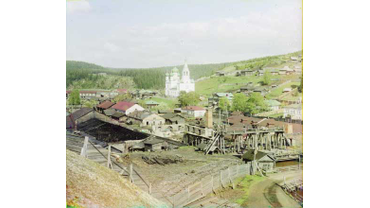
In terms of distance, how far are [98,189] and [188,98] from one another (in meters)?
1.79

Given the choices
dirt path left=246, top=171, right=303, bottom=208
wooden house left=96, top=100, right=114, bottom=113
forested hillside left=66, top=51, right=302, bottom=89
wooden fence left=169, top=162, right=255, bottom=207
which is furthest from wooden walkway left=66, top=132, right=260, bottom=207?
forested hillside left=66, top=51, right=302, bottom=89

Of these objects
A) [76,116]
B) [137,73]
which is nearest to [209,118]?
[137,73]

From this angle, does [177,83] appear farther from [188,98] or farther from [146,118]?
[146,118]

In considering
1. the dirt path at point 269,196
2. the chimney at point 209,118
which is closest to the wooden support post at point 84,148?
the chimney at point 209,118

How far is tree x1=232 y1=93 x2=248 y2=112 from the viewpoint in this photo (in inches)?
182

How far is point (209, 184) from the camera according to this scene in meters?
4.30

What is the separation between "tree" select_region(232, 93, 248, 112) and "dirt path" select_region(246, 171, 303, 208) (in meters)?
1.06

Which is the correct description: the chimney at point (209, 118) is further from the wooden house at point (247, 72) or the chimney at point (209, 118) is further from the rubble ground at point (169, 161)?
the wooden house at point (247, 72)

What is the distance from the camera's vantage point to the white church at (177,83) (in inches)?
186
